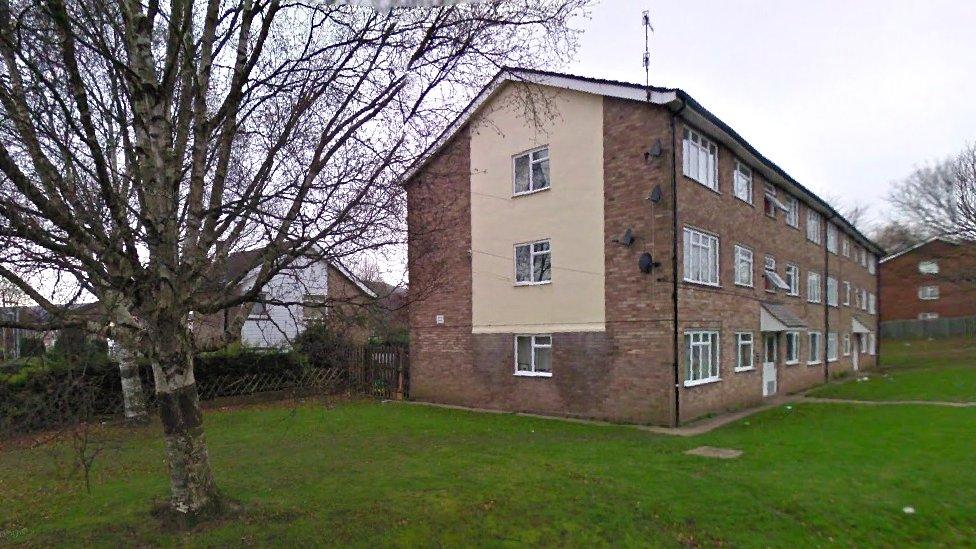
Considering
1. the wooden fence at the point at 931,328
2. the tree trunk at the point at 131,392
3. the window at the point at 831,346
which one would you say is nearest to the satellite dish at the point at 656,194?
the tree trunk at the point at 131,392

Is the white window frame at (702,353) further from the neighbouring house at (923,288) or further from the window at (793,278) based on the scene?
the neighbouring house at (923,288)

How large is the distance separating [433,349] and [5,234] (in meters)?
14.9

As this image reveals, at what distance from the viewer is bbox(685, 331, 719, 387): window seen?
1495 centimetres

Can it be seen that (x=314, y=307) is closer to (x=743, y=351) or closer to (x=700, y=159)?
(x=700, y=159)

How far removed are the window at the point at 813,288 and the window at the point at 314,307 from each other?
75.6 ft

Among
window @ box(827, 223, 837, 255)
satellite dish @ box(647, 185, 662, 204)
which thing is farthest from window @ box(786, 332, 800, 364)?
satellite dish @ box(647, 185, 662, 204)

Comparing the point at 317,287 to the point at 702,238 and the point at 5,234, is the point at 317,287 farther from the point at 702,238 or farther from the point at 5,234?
the point at 702,238

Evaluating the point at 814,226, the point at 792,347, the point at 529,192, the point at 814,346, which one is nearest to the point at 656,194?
the point at 529,192

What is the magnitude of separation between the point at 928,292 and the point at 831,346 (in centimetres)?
3281

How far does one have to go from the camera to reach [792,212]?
24.1 meters

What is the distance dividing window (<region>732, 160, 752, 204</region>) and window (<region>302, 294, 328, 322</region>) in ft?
47.6

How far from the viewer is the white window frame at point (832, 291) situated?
1115 inches

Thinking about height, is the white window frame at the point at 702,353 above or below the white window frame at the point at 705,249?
below

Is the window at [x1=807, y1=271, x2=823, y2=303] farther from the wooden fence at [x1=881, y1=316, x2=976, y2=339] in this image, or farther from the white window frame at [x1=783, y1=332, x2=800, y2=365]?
the wooden fence at [x1=881, y1=316, x2=976, y2=339]
